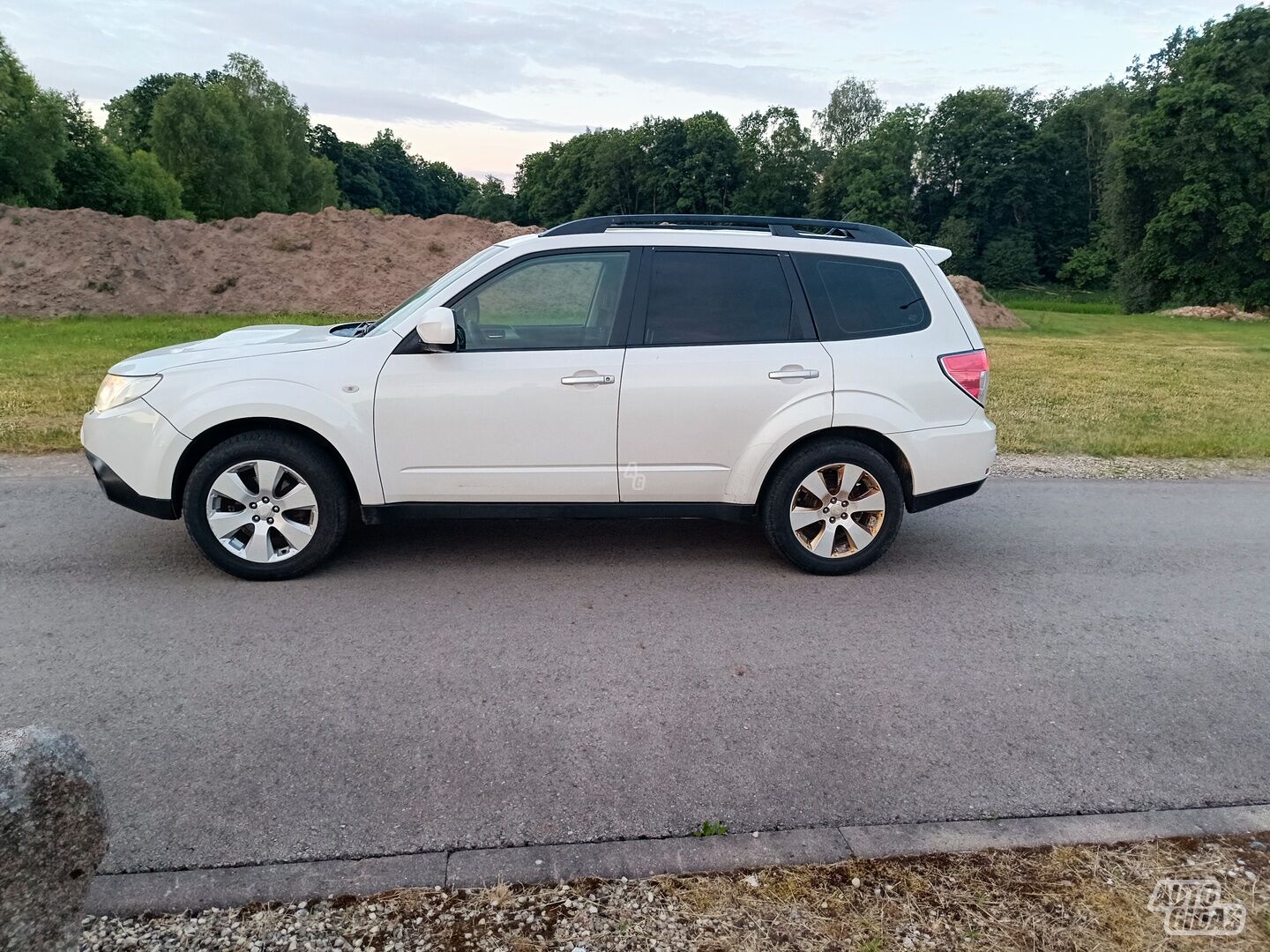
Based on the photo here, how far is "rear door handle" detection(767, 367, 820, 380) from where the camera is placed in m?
5.37

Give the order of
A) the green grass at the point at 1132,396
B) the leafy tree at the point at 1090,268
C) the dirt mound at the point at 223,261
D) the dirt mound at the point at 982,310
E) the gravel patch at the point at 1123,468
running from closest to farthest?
the gravel patch at the point at 1123,468, the green grass at the point at 1132,396, the dirt mound at the point at 223,261, the dirt mound at the point at 982,310, the leafy tree at the point at 1090,268

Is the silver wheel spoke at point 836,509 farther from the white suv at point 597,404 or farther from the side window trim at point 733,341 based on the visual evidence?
the side window trim at point 733,341

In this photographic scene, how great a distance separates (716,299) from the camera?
18.0 ft

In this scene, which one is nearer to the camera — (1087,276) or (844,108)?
(1087,276)

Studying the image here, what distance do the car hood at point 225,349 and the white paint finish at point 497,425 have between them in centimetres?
59

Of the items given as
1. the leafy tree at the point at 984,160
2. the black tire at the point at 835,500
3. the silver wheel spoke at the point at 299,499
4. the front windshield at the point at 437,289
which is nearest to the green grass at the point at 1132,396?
the black tire at the point at 835,500

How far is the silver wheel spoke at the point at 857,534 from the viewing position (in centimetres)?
559

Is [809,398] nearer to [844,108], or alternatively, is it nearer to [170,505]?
[170,505]

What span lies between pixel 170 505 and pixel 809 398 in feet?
11.8

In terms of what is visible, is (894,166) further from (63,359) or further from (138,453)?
(138,453)

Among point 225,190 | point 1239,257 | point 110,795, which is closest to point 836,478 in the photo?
point 110,795

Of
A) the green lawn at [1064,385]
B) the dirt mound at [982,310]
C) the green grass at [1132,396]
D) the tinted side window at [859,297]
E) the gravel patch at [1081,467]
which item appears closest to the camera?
the tinted side window at [859,297]

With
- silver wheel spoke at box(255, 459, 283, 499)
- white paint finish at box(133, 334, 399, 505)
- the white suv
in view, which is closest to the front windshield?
the white suv

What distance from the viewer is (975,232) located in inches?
2985
